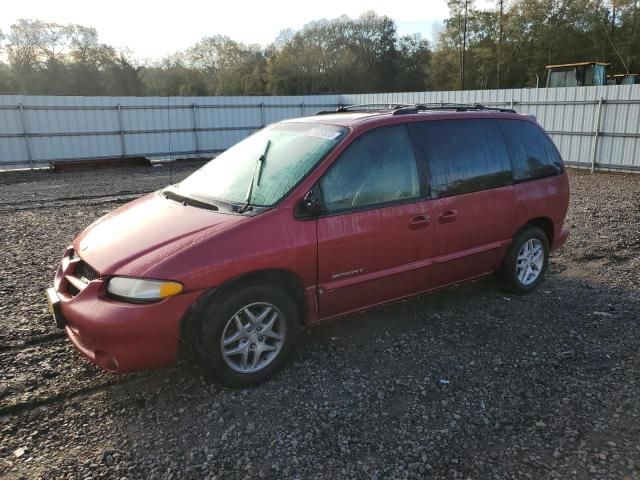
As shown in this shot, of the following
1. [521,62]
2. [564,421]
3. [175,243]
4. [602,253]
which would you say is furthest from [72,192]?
[521,62]

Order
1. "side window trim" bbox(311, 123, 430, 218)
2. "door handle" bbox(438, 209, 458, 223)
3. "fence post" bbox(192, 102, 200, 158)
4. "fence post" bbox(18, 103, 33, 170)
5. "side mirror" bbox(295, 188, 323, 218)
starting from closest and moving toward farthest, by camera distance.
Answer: "side mirror" bbox(295, 188, 323, 218) < "side window trim" bbox(311, 123, 430, 218) < "door handle" bbox(438, 209, 458, 223) < "fence post" bbox(18, 103, 33, 170) < "fence post" bbox(192, 102, 200, 158)

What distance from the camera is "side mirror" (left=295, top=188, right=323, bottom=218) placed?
3490 mm

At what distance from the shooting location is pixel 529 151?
499 cm

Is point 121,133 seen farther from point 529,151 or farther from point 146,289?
point 146,289

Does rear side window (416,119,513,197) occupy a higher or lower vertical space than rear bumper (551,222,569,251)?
higher

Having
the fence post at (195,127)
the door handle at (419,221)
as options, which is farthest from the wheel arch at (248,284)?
the fence post at (195,127)

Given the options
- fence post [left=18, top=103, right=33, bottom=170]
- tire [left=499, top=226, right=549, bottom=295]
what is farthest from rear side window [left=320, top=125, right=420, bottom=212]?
fence post [left=18, top=103, right=33, bottom=170]

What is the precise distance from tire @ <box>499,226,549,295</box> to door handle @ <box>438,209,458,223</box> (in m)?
0.99

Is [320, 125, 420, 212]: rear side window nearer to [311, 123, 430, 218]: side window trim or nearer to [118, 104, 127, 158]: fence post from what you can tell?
[311, 123, 430, 218]: side window trim

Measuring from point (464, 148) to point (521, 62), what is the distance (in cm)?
4649

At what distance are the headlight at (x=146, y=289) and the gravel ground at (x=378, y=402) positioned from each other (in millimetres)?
758

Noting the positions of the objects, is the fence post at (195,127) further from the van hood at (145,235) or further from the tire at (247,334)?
the tire at (247,334)

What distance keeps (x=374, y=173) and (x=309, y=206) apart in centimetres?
68

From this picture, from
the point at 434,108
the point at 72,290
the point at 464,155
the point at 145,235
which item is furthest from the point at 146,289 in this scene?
the point at 434,108
